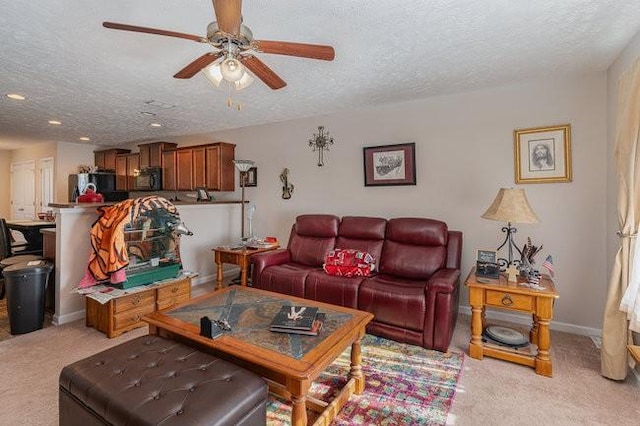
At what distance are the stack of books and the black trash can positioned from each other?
2595mm

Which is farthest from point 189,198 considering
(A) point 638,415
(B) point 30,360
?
(A) point 638,415

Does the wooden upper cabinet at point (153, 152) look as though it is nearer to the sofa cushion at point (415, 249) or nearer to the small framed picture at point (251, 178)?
the small framed picture at point (251, 178)

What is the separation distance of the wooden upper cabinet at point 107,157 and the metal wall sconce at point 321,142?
4603 mm

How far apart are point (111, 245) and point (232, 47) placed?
218cm

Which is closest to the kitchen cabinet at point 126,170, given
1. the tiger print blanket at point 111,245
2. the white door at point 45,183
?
the white door at point 45,183

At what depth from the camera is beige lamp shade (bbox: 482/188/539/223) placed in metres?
2.48

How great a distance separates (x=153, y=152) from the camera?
5867 millimetres

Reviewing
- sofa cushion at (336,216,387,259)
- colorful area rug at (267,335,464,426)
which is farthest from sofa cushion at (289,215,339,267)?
colorful area rug at (267,335,464,426)

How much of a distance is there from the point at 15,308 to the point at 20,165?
21.5 ft

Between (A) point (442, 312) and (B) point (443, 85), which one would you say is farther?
(B) point (443, 85)

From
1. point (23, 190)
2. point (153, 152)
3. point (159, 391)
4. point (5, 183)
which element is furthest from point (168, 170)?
point (5, 183)

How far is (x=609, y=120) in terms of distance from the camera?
2680 mm

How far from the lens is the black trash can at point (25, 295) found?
2832mm

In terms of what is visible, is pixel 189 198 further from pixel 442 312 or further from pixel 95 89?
pixel 442 312
